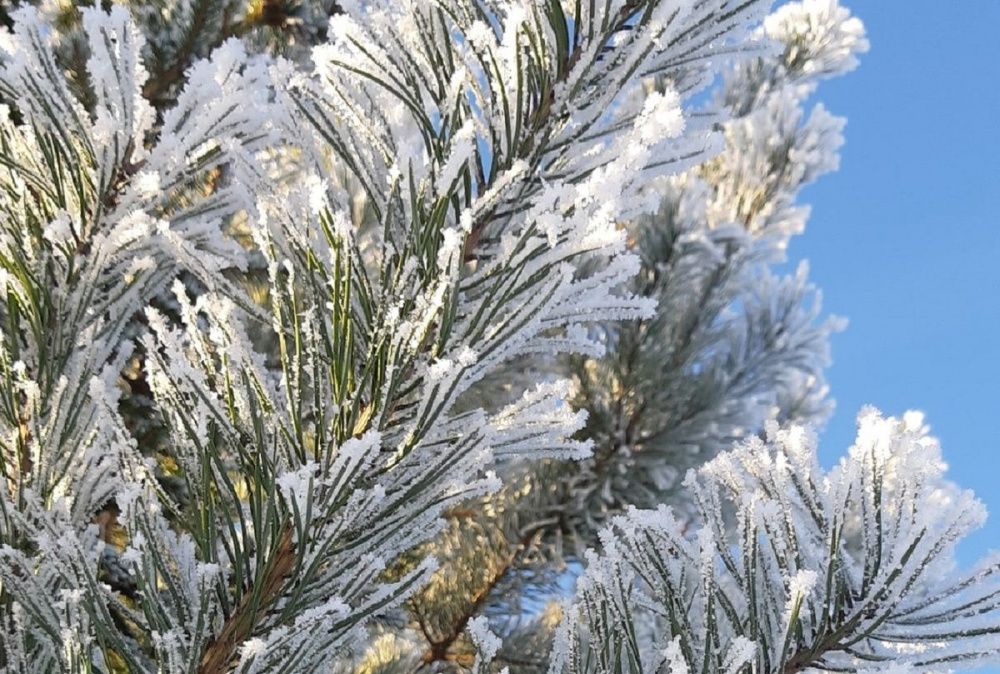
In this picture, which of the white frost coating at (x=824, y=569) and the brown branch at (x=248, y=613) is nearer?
the brown branch at (x=248, y=613)

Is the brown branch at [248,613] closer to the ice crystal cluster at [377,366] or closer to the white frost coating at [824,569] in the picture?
the ice crystal cluster at [377,366]

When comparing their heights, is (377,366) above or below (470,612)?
above

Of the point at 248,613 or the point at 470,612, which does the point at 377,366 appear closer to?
the point at 248,613

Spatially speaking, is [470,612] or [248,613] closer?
[248,613]

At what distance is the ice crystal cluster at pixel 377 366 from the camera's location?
2.77 feet

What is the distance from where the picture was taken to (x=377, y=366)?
0.89 metres

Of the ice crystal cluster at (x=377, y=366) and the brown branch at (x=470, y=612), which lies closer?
the ice crystal cluster at (x=377, y=366)

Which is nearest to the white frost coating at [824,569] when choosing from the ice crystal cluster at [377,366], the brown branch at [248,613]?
the ice crystal cluster at [377,366]

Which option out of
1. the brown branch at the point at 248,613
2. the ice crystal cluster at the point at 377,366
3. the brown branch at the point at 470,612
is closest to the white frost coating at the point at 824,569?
the ice crystal cluster at the point at 377,366

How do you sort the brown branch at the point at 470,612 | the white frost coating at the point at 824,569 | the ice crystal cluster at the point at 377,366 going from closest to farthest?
the ice crystal cluster at the point at 377,366
the white frost coating at the point at 824,569
the brown branch at the point at 470,612

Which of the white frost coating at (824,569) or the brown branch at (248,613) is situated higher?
the white frost coating at (824,569)

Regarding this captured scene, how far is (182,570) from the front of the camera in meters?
0.87

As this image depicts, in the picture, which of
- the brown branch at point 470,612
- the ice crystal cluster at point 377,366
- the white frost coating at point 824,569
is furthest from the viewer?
the brown branch at point 470,612

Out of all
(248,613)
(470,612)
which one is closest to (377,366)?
(248,613)
